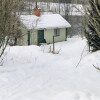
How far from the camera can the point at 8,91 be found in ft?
24.8

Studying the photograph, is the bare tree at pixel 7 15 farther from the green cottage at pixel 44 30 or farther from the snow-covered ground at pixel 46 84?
the green cottage at pixel 44 30

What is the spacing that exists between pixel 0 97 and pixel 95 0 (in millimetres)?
3132

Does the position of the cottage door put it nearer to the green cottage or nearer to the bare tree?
the green cottage

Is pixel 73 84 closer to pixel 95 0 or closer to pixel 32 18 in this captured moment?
pixel 95 0

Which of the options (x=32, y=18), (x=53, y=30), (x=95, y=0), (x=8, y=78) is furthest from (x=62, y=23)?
(x=95, y=0)

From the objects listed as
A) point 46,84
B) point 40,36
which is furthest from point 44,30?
point 46,84

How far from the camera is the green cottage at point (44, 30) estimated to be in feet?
106

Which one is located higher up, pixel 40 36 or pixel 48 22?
pixel 48 22

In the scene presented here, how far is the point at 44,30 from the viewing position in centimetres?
3472

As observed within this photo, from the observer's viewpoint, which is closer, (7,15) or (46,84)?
(46,84)

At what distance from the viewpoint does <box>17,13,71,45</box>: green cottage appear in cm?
3228

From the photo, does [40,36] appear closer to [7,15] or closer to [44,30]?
[44,30]

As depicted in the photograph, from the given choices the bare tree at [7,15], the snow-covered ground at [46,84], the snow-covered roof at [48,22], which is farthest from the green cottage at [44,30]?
the snow-covered ground at [46,84]

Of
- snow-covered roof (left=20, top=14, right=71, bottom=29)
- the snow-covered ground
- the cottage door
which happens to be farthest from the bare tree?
the cottage door
